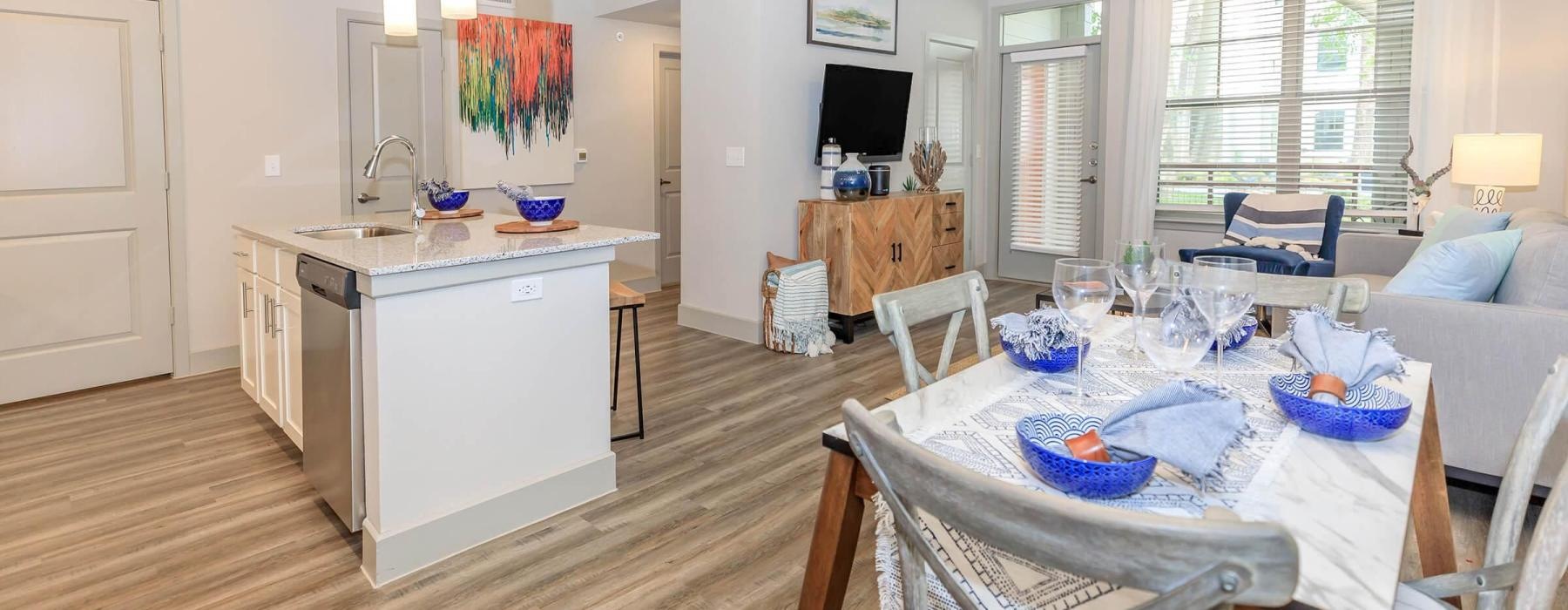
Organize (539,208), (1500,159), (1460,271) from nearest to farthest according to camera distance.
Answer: (1460,271) < (539,208) < (1500,159)

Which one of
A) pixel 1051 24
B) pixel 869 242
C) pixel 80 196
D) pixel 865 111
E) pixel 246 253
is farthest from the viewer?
pixel 1051 24

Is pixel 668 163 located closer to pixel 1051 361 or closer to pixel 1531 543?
pixel 1051 361

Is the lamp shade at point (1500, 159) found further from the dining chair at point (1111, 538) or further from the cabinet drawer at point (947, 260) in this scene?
the dining chair at point (1111, 538)

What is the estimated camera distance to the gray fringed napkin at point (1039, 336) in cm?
164

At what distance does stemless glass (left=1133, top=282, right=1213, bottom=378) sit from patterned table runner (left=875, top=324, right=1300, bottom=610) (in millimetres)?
74

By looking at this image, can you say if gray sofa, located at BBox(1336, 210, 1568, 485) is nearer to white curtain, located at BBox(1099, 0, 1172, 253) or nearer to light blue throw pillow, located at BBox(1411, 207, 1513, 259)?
light blue throw pillow, located at BBox(1411, 207, 1513, 259)

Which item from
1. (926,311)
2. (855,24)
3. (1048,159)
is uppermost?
(855,24)

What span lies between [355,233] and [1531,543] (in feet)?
12.3

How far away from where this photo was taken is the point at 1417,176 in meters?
5.35

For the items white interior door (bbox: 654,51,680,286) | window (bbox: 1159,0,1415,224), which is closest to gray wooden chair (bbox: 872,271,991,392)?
window (bbox: 1159,0,1415,224)

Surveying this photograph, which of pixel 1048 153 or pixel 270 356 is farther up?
pixel 1048 153

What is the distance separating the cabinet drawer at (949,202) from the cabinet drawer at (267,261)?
3.96m

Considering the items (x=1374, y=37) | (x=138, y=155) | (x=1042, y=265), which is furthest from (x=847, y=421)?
(x=1042, y=265)

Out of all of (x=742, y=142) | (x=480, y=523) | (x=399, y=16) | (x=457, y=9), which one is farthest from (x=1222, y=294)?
(x=742, y=142)
